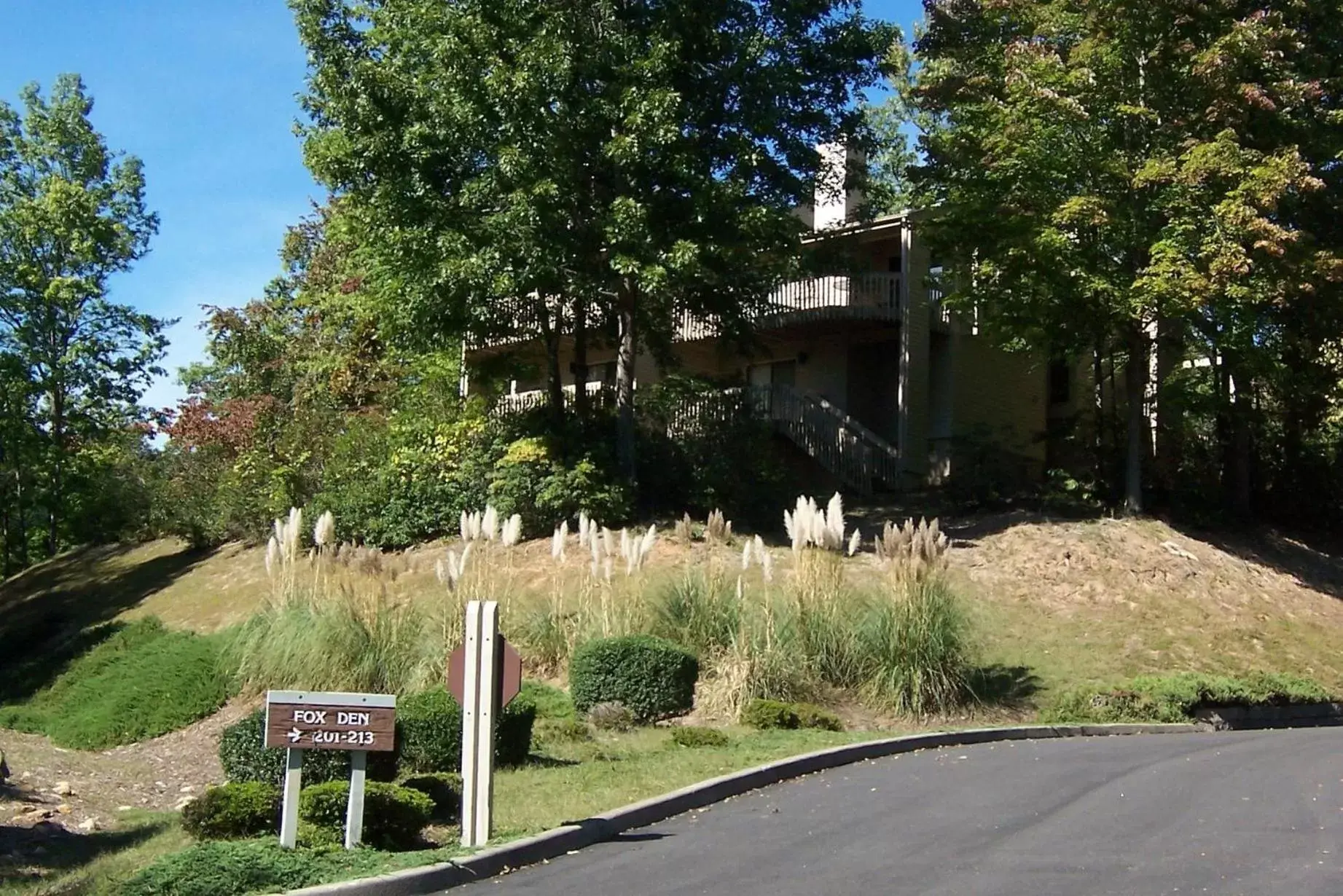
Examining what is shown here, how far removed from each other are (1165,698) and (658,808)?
8986 millimetres

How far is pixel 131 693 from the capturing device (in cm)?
2039

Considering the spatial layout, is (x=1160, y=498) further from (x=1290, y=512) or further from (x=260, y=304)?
(x=260, y=304)

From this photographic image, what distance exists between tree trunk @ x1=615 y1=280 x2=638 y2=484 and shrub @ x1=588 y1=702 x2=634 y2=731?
10517 mm

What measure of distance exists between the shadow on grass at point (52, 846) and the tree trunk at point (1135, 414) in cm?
1943

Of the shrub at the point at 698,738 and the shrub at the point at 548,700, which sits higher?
the shrub at the point at 548,700

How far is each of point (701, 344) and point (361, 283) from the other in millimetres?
8853

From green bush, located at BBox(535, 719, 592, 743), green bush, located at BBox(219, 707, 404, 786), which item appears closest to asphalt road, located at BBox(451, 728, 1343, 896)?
green bush, located at BBox(219, 707, 404, 786)

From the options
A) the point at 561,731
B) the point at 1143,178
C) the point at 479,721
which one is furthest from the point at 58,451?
the point at 479,721

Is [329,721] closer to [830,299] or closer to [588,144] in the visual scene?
[588,144]

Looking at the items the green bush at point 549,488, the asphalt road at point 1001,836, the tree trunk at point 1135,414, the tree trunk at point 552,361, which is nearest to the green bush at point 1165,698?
the asphalt road at point 1001,836

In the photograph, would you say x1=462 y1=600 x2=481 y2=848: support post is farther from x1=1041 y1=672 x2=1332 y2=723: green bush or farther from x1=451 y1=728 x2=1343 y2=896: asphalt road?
x1=1041 y1=672 x2=1332 y2=723: green bush

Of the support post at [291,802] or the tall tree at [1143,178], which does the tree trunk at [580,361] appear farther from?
the support post at [291,802]

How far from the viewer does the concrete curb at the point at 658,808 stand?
8.05 metres

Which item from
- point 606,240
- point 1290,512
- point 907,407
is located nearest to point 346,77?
point 606,240
